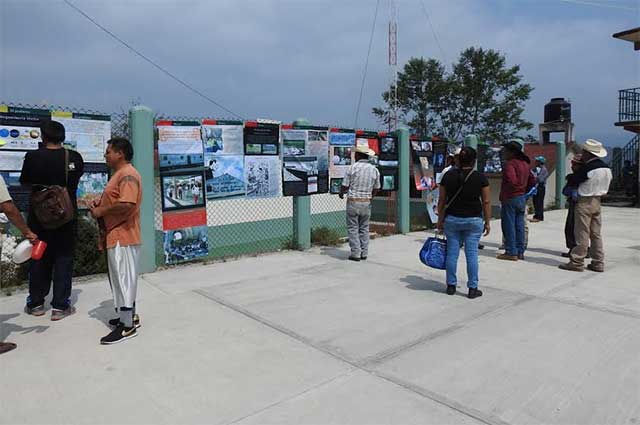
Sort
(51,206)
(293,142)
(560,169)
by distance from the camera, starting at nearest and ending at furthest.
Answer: (51,206) < (293,142) < (560,169)

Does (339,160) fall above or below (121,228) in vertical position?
above

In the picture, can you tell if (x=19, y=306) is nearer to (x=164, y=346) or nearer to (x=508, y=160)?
(x=164, y=346)

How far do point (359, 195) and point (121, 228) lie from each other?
3965mm

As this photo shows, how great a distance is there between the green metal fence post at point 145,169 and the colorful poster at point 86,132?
341mm

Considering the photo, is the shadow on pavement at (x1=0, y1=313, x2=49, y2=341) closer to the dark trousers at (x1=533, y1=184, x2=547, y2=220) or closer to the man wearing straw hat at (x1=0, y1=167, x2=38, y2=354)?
the man wearing straw hat at (x1=0, y1=167, x2=38, y2=354)

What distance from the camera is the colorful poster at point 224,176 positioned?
7.05m

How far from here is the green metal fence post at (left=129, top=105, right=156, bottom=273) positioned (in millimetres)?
6312

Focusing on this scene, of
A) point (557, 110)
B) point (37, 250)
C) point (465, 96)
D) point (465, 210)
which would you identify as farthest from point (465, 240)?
point (465, 96)

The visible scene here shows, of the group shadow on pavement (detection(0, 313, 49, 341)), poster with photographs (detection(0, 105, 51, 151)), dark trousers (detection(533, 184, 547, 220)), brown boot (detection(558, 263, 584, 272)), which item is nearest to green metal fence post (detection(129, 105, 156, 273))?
poster with photographs (detection(0, 105, 51, 151))

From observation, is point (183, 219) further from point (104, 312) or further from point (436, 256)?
point (436, 256)

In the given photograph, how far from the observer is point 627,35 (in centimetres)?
1658

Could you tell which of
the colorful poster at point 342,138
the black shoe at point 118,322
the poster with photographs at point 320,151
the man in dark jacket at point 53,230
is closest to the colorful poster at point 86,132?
the man in dark jacket at point 53,230

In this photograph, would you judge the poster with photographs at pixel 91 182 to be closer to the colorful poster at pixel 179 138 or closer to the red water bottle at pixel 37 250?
the colorful poster at pixel 179 138

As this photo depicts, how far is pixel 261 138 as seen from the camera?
7.64m
